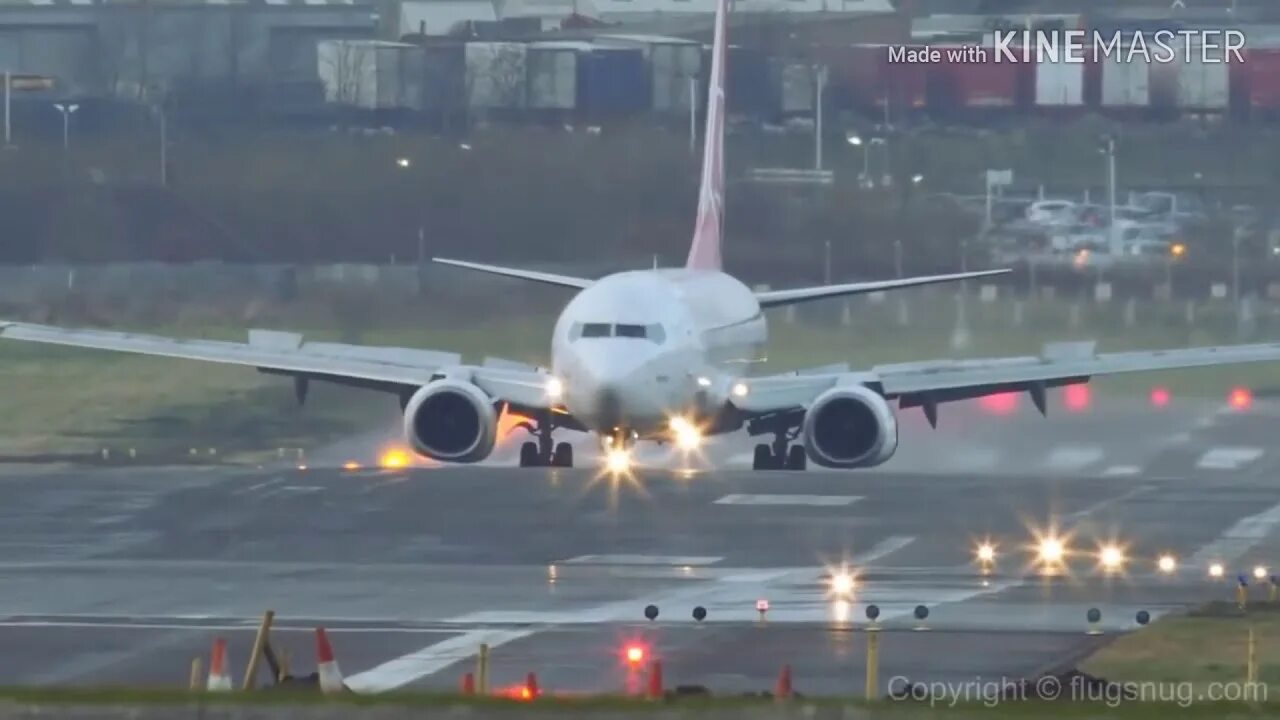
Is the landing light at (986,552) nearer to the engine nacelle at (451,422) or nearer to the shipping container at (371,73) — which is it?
the engine nacelle at (451,422)

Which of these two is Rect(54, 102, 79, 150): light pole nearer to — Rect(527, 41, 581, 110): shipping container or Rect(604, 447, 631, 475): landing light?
Rect(527, 41, 581, 110): shipping container

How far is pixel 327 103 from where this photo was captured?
49.8 metres

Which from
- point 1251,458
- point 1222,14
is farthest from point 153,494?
point 1222,14

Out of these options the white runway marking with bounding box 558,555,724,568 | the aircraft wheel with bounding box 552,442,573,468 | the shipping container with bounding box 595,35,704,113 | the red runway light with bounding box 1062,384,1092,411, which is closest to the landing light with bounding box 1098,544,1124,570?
the white runway marking with bounding box 558,555,724,568

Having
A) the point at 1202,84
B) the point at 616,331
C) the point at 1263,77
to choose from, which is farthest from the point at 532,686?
the point at 1263,77

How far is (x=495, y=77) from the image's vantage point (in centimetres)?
5062

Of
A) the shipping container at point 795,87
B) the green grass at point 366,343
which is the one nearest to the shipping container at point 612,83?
the shipping container at point 795,87

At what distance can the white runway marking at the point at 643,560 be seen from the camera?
81.3 ft

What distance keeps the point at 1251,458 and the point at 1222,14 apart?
59.7 feet

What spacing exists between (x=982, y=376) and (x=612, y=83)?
14.2 m

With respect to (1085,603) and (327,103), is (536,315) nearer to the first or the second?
(327,103)

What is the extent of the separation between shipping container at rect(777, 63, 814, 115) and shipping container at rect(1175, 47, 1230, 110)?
6636 millimetres

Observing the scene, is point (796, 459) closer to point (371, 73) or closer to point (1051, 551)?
point (1051, 551)

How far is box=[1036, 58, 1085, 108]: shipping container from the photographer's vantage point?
50469 millimetres
